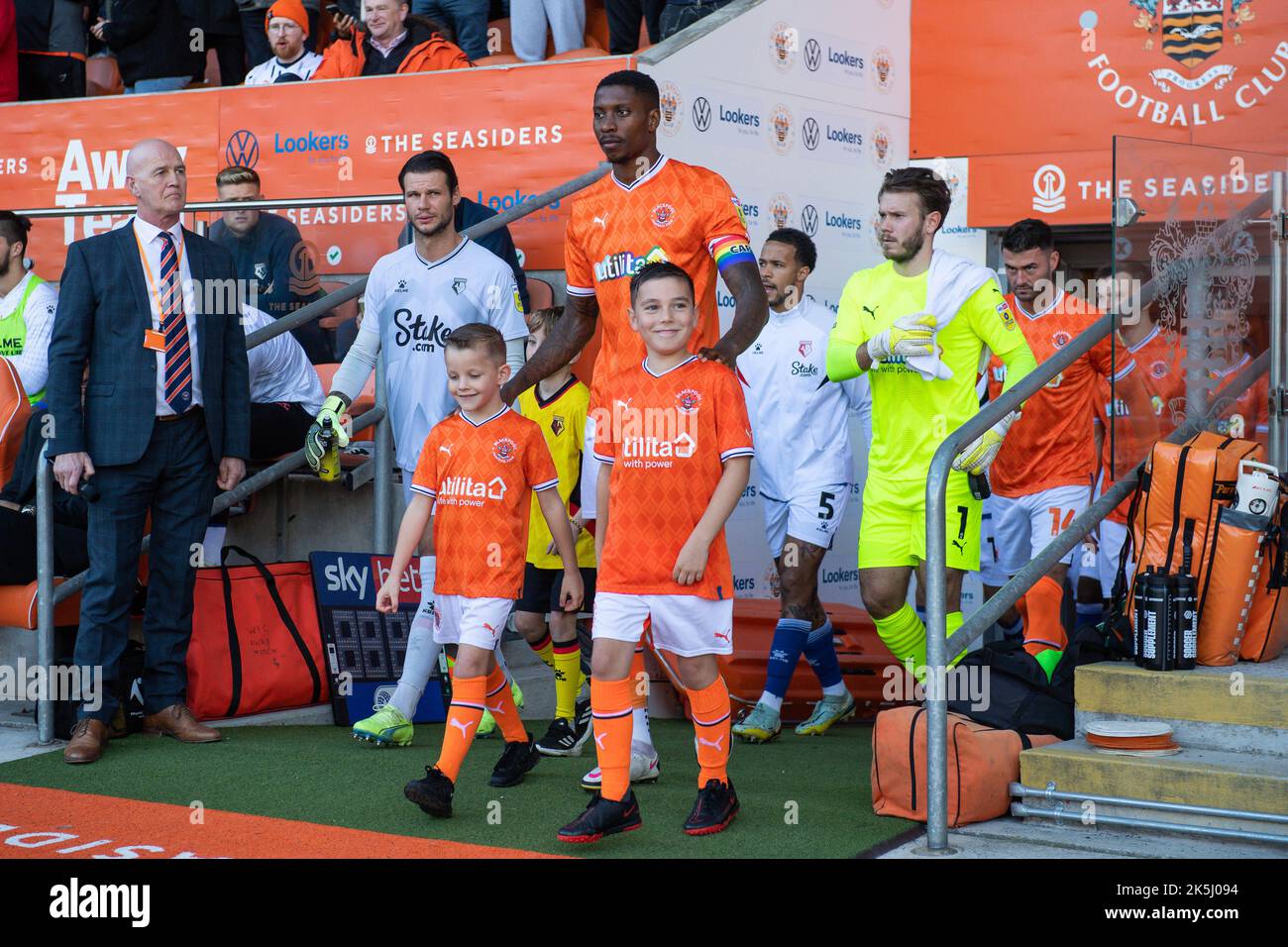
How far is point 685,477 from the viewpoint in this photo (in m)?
4.19

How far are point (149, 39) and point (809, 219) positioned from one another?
472cm

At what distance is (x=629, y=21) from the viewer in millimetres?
9266

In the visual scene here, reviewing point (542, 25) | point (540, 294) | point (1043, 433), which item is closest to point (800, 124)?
point (542, 25)

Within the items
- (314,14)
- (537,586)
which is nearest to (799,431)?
(537,586)

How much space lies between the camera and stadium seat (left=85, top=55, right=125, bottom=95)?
1142cm

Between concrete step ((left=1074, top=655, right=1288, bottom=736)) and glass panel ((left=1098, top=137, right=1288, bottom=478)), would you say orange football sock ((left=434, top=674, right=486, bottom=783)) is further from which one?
glass panel ((left=1098, top=137, right=1288, bottom=478))

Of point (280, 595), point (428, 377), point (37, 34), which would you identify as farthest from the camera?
point (37, 34)

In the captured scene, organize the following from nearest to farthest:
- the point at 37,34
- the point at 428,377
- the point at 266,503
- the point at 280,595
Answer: the point at 428,377 → the point at 280,595 → the point at 266,503 → the point at 37,34

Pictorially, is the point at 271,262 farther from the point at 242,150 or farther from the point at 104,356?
the point at 104,356

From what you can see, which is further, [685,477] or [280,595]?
[280,595]

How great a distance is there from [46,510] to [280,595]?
39.1 inches
